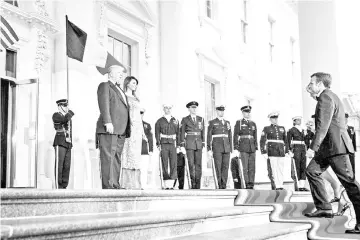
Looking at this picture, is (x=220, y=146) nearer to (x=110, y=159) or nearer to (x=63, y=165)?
(x=63, y=165)

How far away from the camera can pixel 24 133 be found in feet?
24.3

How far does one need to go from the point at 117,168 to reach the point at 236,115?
888 cm

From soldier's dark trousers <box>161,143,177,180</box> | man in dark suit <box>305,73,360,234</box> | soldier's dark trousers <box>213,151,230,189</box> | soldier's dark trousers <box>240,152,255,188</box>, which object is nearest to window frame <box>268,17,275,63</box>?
soldier's dark trousers <box>240,152,255,188</box>

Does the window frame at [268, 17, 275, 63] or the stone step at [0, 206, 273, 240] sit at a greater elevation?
the window frame at [268, 17, 275, 63]

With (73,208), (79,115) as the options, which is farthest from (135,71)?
(73,208)

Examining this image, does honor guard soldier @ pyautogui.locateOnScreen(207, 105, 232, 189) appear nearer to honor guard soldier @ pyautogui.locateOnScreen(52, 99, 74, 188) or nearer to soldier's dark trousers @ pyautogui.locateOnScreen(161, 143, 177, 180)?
soldier's dark trousers @ pyautogui.locateOnScreen(161, 143, 177, 180)

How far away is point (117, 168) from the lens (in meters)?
5.38

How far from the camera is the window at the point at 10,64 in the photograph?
7.23 meters

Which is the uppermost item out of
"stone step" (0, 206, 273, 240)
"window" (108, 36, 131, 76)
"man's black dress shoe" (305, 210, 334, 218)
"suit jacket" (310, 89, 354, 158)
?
"window" (108, 36, 131, 76)

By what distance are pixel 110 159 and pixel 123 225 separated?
7.26ft

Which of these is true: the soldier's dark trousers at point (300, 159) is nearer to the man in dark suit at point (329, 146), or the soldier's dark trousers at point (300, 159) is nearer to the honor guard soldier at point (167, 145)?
the honor guard soldier at point (167, 145)

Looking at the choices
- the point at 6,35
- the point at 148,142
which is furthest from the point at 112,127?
the point at 148,142

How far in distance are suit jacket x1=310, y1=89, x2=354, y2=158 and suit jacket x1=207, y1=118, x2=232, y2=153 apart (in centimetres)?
386

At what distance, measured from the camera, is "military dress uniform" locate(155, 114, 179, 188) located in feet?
28.0
